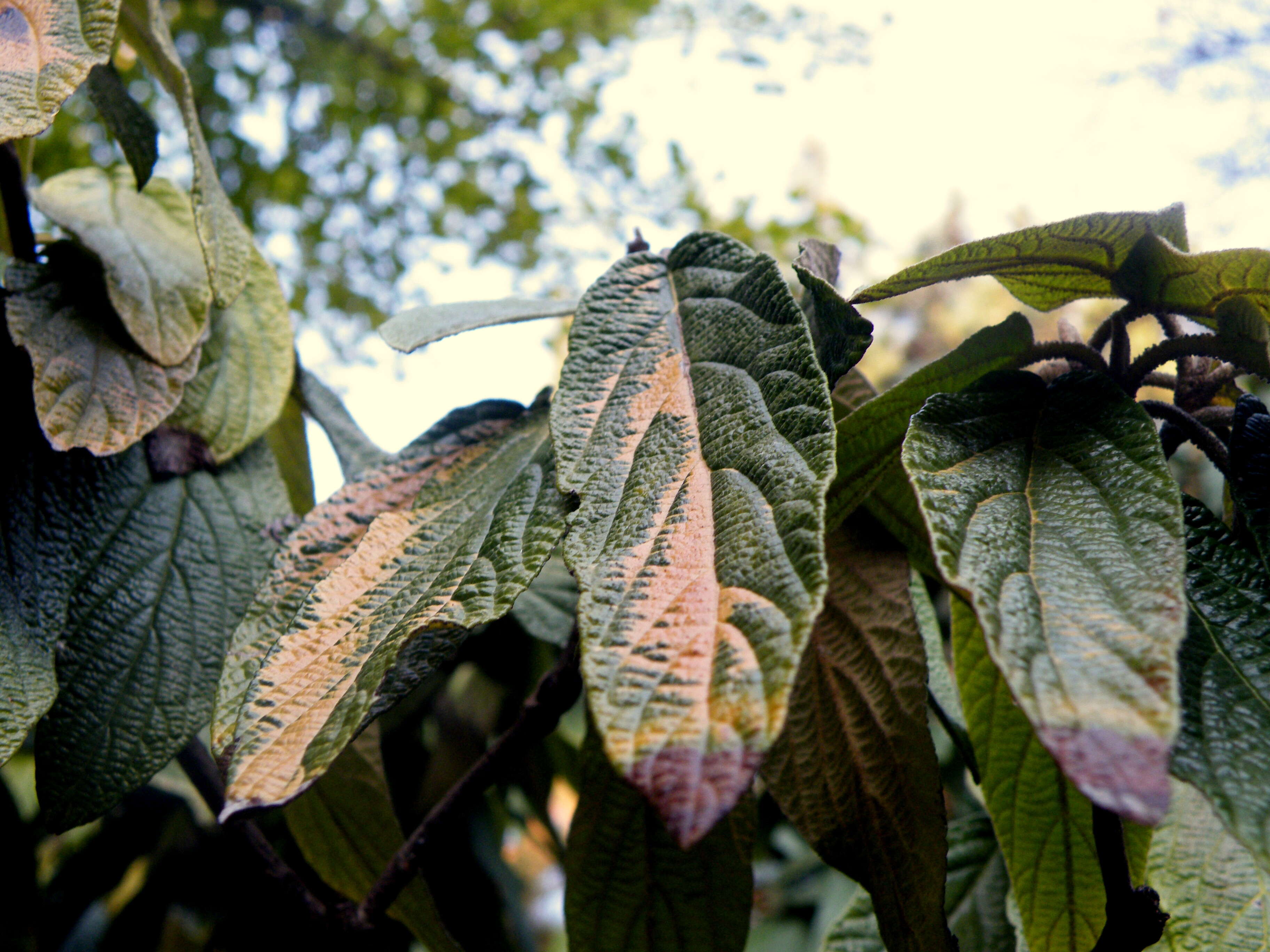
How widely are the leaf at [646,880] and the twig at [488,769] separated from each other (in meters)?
0.03

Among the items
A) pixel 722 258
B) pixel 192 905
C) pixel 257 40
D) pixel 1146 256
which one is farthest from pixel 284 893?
pixel 257 40

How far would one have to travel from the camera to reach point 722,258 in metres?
0.39

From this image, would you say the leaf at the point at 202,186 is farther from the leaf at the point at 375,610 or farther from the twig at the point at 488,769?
the twig at the point at 488,769

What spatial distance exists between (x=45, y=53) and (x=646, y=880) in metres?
0.45

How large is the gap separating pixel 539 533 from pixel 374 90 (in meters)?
1.68

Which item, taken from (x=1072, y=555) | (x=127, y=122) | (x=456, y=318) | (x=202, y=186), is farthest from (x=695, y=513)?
(x=127, y=122)

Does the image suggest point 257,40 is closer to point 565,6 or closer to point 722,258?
point 565,6

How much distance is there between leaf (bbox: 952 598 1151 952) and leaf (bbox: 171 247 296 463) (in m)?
0.41

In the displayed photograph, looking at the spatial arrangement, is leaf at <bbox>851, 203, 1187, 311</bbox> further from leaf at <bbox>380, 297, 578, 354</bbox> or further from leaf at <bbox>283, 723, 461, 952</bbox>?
leaf at <bbox>283, 723, 461, 952</bbox>

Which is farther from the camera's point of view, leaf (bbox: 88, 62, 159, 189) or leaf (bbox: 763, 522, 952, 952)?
leaf (bbox: 88, 62, 159, 189)

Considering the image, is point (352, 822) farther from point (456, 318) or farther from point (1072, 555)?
point (1072, 555)

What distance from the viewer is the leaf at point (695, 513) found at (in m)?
0.19

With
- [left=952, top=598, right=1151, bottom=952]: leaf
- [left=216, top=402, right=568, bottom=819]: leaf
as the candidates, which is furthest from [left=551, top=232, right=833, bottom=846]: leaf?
[left=952, top=598, right=1151, bottom=952]: leaf

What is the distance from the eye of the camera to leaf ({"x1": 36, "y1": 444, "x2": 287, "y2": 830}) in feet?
1.25
